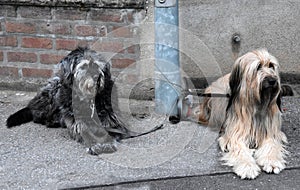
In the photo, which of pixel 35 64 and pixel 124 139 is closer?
pixel 124 139

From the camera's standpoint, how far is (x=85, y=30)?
5.87 metres

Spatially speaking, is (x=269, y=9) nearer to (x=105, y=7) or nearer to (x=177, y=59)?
(x=177, y=59)

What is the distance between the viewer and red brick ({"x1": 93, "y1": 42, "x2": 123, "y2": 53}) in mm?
5844

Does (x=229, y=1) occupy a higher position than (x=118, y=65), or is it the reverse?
(x=229, y=1)

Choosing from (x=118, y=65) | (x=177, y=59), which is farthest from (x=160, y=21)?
(x=118, y=65)

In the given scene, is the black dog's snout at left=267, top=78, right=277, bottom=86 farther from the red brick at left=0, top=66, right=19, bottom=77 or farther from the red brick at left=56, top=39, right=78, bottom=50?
the red brick at left=0, top=66, right=19, bottom=77

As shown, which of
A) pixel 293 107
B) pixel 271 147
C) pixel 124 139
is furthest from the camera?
pixel 293 107

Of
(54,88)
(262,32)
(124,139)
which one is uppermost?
(262,32)

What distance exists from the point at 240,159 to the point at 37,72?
2.61m

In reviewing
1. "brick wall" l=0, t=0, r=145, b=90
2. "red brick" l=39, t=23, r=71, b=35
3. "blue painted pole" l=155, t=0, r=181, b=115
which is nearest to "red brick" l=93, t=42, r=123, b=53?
"brick wall" l=0, t=0, r=145, b=90

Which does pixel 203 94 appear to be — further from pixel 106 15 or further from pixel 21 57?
pixel 21 57

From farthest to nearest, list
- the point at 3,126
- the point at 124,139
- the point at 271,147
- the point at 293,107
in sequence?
the point at 293,107 → the point at 3,126 → the point at 124,139 → the point at 271,147

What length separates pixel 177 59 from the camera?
5547 mm

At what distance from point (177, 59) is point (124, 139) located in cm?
100
